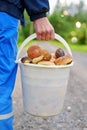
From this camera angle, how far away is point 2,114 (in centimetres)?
296

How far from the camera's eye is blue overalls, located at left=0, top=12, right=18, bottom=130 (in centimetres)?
279

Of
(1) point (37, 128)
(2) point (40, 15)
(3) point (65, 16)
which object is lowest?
(3) point (65, 16)

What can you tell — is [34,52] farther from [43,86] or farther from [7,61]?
[7,61]

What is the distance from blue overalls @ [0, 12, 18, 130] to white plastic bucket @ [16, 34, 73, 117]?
153mm

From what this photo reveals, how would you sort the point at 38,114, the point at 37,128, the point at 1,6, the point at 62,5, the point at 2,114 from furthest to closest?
the point at 62,5
the point at 37,128
the point at 38,114
the point at 2,114
the point at 1,6

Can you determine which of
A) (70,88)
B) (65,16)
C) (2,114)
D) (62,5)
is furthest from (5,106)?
(62,5)

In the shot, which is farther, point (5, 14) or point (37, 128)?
point (37, 128)

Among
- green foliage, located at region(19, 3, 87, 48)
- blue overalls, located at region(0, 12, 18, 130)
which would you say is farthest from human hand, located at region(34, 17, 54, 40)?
green foliage, located at region(19, 3, 87, 48)

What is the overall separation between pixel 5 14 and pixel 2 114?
2.03 feet

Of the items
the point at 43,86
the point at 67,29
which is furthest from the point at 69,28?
the point at 43,86

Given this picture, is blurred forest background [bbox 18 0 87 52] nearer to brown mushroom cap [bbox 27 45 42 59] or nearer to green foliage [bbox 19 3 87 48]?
green foliage [bbox 19 3 87 48]

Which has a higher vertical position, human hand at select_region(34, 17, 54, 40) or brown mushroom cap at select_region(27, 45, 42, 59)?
human hand at select_region(34, 17, 54, 40)

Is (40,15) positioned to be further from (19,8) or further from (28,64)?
(28,64)

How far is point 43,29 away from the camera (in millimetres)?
2902
